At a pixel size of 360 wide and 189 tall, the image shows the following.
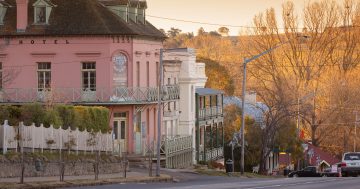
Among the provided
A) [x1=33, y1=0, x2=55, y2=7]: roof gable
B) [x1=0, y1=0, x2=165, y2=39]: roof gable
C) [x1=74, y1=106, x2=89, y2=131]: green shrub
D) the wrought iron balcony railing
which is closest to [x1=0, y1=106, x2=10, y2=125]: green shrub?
[x1=74, y1=106, x2=89, y2=131]: green shrub

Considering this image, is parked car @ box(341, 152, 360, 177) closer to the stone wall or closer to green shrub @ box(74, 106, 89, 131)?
the stone wall

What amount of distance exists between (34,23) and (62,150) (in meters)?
13.5

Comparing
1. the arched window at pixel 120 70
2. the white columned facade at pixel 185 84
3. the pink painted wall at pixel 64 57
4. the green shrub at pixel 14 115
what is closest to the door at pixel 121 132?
the pink painted wall at pixel 64 57

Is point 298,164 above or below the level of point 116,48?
below

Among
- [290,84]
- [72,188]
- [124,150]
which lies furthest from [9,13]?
[290,84]

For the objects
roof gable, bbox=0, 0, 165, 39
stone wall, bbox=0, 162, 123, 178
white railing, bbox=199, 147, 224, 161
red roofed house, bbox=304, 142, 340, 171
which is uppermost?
roof gable, bbox=0, 0, 165, 39

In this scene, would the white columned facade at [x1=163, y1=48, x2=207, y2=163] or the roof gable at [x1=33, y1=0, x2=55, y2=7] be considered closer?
the roof gable at [x1=33, y1=0, x2=55, y2=7]

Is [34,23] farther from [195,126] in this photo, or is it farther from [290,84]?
[290,84]

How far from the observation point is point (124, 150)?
215ft

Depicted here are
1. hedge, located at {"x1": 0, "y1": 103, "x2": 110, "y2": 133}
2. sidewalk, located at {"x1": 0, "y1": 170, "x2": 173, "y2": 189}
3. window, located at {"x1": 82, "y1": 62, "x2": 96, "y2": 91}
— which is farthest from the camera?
window, located at {"x1": 82, "y1": 62, "x2": 96, "y2": 91}

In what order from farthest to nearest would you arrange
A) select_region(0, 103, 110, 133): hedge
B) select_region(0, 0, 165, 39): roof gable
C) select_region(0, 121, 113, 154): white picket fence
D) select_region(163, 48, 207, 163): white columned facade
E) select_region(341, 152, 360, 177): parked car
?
select_region(163, 48, 207, 163): white columned facade → select_region(341, 152, 360, 177): parked car → select_region(0, 0, 165, 39): roof gable → select_region(0, 103, 110, 133): hedge → select_region(0, 121, 113, 154): white picket fence

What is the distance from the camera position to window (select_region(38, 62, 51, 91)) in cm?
6600

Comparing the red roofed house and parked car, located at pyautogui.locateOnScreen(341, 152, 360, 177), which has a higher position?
parked car, located at pyautogui.locateOnScreen(341, 152, 360, 177)

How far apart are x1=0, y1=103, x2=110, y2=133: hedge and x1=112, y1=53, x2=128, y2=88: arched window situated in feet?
18.7
